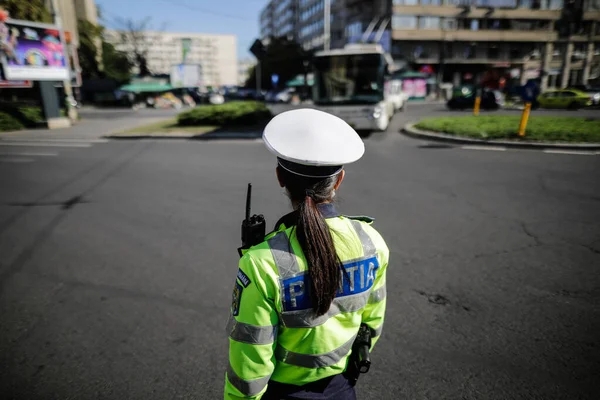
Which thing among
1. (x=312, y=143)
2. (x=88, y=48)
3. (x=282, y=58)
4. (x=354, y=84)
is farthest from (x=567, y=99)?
(x=88, y=48)

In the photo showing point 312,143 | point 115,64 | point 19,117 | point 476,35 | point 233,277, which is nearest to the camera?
point 312,143

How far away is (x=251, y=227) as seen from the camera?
132 cm

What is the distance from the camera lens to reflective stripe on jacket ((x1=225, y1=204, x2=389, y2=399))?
119 cm

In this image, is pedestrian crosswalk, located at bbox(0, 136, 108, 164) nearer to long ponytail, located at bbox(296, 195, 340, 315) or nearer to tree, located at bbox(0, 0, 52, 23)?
tree, located at bbox(0, 0, 52, 23)

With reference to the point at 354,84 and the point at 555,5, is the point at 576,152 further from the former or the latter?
the point at 555,5

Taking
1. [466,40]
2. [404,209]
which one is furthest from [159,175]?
[466,40]

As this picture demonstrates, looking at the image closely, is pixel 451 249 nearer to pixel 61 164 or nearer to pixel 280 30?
pixel 61 164

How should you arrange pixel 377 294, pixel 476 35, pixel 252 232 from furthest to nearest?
pixel 476 35 < pixel 377 294 < pixel 252 232

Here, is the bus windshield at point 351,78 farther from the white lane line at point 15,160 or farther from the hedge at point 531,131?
the white lane line at point 15,160

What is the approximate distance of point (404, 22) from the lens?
4525 cm

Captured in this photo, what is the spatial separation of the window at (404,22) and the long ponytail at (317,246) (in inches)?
1971

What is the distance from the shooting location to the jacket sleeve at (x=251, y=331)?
3.86ft

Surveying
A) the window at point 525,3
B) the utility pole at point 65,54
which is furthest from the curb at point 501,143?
the window at point 525,3

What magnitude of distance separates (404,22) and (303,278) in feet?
168
